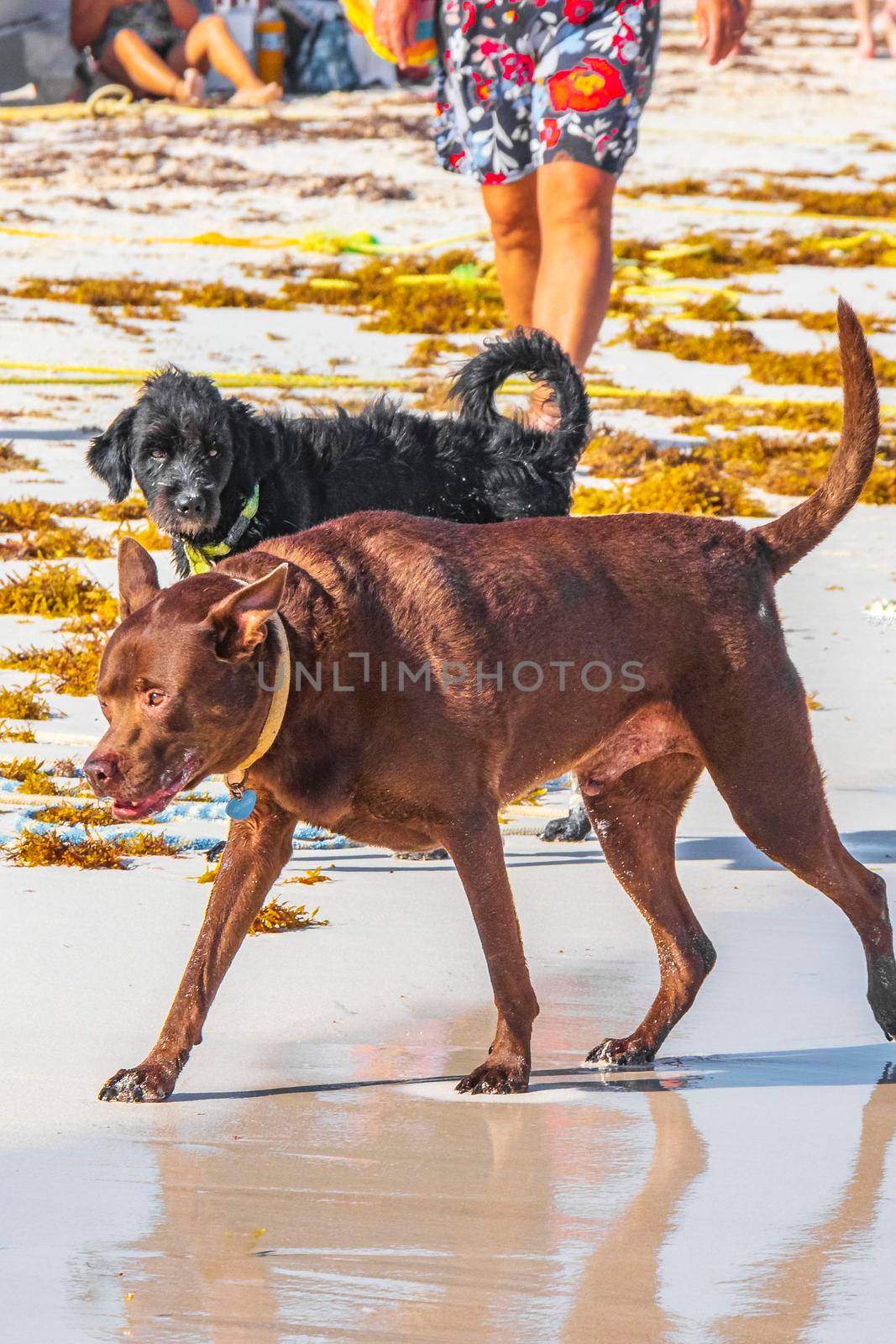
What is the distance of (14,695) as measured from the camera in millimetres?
5277

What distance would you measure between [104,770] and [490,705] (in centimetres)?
64

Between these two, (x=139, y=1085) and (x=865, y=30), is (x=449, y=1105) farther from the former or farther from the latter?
(x=865, y=30)

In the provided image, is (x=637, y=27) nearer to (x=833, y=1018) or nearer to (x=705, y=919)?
(x=705, y=919)

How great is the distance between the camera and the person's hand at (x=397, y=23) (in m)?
6.23

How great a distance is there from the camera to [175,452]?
5184 millimetres

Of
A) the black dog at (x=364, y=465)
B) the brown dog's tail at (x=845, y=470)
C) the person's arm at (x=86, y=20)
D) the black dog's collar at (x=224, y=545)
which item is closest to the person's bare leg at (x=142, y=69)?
the person's arm at (x=86, y=20)

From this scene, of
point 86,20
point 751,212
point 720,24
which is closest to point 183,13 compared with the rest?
point 86,20

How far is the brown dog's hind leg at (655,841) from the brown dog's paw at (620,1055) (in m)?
0.20

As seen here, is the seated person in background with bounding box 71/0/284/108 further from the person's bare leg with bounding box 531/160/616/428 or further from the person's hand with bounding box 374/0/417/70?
the person's bare leg with bounding box 531/160/616/428

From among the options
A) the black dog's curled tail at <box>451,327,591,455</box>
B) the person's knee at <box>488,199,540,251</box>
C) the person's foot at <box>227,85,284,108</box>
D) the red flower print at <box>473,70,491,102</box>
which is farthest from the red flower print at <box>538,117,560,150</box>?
the person's foot at <box>227,85,284,108</box>

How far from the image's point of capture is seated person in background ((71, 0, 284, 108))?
21938 mm

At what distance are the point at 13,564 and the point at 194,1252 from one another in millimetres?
4658

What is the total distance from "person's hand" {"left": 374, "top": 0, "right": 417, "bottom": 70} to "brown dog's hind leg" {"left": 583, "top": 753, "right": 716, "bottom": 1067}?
3.37m

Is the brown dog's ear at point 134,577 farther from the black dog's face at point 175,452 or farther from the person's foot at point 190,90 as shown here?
the person's foot at point 190,90
